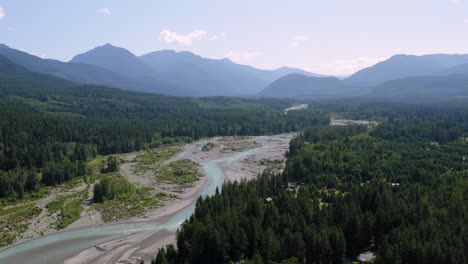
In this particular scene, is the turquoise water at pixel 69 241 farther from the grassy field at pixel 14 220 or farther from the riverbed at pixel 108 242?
the grassy field at pixel 14 220

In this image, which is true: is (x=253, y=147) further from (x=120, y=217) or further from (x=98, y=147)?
(x=120, y=217)

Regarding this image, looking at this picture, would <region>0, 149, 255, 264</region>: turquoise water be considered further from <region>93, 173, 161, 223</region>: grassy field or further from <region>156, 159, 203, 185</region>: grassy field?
<region>156, 159, 203, 185</region>: grassy field

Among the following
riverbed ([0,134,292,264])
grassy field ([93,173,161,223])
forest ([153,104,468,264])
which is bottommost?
riverbed ([0,134,292,264])

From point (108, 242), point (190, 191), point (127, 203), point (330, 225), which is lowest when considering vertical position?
point (108, 242)

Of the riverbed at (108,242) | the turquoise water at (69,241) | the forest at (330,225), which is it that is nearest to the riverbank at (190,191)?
the riverbed at (108,242)

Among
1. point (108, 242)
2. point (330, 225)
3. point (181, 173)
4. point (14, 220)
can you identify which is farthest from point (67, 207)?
point (330, 225)

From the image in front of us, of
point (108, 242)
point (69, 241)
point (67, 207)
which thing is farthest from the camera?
point (67, 207)

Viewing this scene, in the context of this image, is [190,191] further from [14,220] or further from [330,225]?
[330,225]

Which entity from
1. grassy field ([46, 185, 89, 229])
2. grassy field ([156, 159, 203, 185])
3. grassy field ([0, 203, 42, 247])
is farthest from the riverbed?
grassy field ([156, 159, 203, 185])

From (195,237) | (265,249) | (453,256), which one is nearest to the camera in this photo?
(453,256)

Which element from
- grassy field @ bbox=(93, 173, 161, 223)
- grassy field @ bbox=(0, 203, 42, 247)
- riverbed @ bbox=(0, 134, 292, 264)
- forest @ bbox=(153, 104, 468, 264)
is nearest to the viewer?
forest @ bbox=(153, 104, 468, 264)

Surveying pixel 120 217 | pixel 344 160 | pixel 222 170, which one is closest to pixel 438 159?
pixel 344 160
